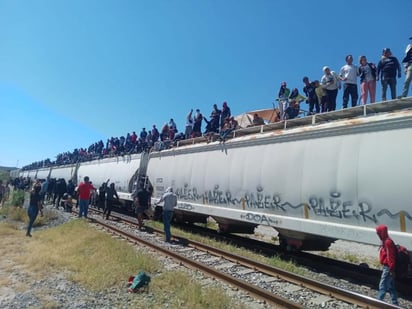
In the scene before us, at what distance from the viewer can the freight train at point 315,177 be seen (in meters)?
5.77

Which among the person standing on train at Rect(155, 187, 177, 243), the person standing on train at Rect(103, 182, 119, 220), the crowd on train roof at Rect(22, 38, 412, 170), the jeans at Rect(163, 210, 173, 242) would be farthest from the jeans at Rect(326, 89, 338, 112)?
the person standing on train at Rect(103, 182, 119, 220)

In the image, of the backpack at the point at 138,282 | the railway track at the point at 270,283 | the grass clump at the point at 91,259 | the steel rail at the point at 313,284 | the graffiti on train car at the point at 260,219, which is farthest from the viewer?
the graffiti on train car at the point at 260,219

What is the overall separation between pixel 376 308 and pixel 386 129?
10.1 feet

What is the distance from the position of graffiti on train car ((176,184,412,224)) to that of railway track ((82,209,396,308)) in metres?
1.42

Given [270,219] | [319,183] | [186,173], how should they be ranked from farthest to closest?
[186,173] < [270,219] < [319,183]

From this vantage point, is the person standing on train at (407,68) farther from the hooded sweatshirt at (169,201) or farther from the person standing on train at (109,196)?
the person standing on train at (109,196)

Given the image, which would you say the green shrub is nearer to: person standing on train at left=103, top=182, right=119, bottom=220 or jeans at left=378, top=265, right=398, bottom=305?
person standing on train at left=103, top=182, right=119, bottom=220

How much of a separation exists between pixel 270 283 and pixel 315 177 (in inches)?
95.2

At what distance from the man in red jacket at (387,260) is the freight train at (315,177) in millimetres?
624

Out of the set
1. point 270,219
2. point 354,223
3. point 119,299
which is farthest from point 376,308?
point 119,299

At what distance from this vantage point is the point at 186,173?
40.2 ft

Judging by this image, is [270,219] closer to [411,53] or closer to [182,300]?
[182,300]

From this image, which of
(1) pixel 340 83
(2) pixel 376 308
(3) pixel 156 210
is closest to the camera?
(2) pixel 376 308

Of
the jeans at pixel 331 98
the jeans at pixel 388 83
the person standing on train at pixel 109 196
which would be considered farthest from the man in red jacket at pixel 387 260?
the person standing on train at pixel 109 196
